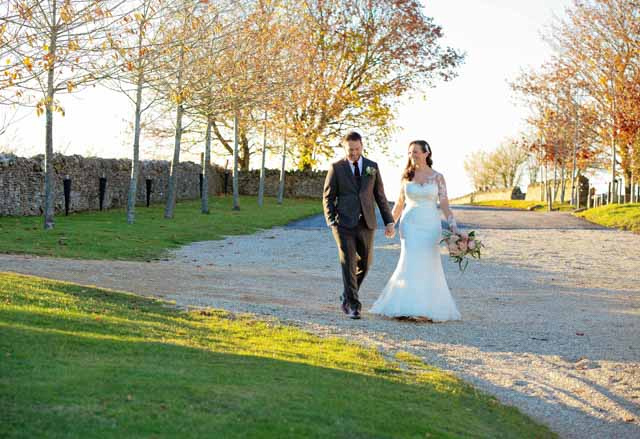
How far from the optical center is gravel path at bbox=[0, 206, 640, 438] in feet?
28.2

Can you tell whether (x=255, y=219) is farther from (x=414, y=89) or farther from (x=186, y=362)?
(x=186, y=362)

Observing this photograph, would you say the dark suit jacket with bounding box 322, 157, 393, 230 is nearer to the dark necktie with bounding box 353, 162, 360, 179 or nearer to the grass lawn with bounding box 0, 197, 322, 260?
the dark necktie with bounding box 353, 162, 360, 179

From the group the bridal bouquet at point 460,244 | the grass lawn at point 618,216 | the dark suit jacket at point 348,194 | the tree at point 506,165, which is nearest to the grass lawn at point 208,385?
the dark suit jacket at point 348,194

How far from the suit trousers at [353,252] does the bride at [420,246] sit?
0.69 m

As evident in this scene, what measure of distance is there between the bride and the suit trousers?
0.69m

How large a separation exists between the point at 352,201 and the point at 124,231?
1596 centimetres

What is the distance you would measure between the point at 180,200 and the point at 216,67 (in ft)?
61.0

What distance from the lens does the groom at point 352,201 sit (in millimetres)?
11688

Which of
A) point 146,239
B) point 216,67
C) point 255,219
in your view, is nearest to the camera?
point 146,239

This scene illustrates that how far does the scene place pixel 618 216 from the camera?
36844mm

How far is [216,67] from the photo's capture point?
31312 mm

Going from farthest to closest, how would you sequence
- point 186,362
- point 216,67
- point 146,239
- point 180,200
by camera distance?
point 180,200
point 216,67
point 146,239
point 186,362

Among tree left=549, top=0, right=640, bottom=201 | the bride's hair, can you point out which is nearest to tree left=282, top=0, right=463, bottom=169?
tree left=549, top=0, right=640, bottom=201

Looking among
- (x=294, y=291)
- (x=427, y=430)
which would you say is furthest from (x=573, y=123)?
(x=427, y=430)
